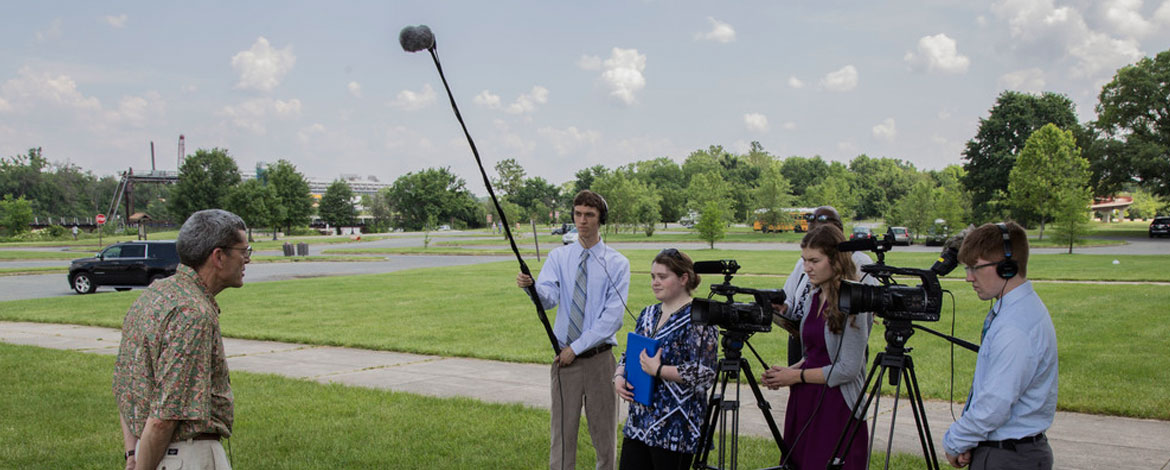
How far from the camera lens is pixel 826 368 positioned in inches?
151

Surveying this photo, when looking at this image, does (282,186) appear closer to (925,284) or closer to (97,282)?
(97,282)

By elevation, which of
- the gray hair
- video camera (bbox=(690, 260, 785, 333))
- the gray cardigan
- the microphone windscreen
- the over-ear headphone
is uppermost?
the microphone windscreen

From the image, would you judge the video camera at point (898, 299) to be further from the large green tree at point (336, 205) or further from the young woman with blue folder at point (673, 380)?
the large green tree at point (336, 205)

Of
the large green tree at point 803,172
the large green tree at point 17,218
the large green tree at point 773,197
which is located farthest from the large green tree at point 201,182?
the large green tree at point 803,172

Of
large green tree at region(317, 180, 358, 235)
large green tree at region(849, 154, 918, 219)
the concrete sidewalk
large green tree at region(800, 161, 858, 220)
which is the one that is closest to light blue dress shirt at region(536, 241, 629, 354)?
the concrete sidewalk

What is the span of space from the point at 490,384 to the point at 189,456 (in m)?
5.85

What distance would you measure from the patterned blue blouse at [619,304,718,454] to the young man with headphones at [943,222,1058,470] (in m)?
1.18

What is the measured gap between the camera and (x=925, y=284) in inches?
128

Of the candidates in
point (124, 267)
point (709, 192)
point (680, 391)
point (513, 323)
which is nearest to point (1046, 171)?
point (709, 192)

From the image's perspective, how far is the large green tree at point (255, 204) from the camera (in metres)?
62.5

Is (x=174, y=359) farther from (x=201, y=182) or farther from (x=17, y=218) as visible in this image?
(x=17, y=218)

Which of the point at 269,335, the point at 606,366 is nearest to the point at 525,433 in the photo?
the point at 606,366

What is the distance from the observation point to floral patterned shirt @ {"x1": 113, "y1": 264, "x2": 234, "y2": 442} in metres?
2.68

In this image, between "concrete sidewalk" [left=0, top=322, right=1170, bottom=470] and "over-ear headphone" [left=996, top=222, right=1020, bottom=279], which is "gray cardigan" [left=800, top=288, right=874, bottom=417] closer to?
"over-ear headphone" [left=996, top=222, right=1020, bottom=279]
